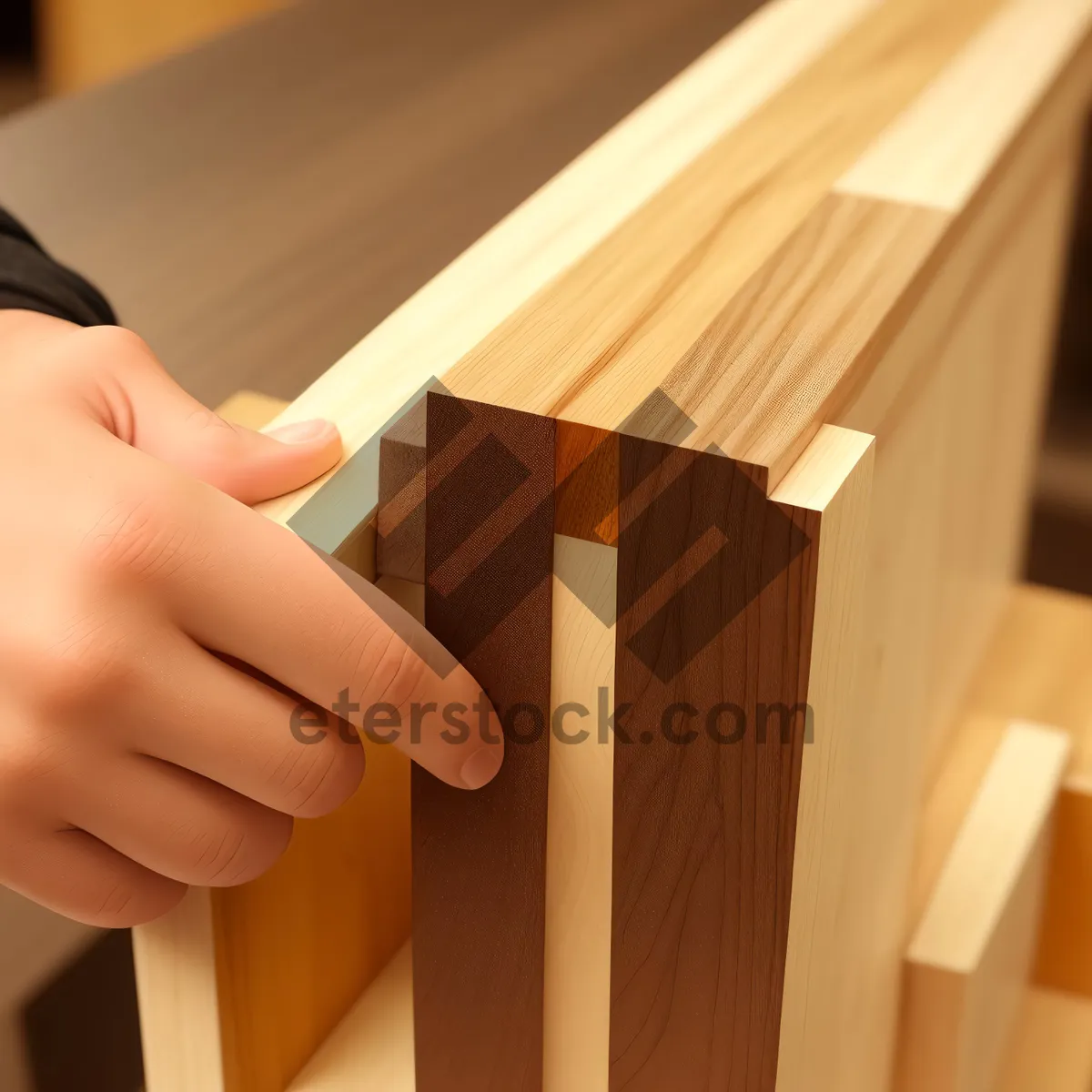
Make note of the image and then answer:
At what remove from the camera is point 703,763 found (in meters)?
0.41

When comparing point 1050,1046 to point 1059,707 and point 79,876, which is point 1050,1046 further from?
point 79,876

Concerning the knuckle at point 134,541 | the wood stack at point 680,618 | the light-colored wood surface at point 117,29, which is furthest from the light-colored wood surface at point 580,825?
the light-colored wood surface at point 117,29

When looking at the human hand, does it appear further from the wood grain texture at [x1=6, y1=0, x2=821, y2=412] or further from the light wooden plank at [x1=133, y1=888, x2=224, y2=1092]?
the wood grain texture at [x1=6, y1=0, x2=821, y2=412]

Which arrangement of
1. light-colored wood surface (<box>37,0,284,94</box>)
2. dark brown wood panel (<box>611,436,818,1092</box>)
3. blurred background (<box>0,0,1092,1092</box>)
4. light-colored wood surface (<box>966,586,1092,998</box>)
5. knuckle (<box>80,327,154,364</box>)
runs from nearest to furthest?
dark brown wood panel (<box>611,436,818,1092</box>) → knuckle (<box>80,327,154,364</box>) → blurred background (<box>0,0,1092,1092</box>) → light-colored wood surface (<box>966,586,1092,998</box>) → light-colored wood surface (<box>37,0,284,94</box>)

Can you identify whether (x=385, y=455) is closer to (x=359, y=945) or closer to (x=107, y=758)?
(x=107, y=758)

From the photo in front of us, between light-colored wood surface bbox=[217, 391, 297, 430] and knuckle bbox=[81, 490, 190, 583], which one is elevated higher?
knuckle bbox=[81, 490, 190, 583]

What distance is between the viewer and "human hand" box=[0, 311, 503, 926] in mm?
386

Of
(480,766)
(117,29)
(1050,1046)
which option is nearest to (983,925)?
(1050,1046)

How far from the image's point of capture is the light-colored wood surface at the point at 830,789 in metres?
0.39

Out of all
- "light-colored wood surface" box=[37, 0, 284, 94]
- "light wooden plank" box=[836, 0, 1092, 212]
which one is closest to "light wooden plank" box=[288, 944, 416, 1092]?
"light wooden plank" box=[836, 0, 1092, 212]

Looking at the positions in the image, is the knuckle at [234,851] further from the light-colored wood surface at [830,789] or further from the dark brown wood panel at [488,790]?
the light-colored wood surface at [830,789]

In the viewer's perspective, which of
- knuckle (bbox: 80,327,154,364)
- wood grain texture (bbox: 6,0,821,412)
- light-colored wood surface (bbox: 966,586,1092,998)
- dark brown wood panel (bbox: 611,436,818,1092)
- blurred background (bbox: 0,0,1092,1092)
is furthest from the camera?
wood grain texture (bbox: 6,0,821,412)

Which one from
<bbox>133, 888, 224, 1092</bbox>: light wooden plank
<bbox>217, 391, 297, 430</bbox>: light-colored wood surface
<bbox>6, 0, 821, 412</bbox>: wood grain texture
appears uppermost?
<bbox>217, 391, 297, 430</bbox>: light-colored wood surface

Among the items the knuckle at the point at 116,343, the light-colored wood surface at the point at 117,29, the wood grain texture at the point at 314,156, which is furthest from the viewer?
the light-colored wood surface at the point at 117,29
